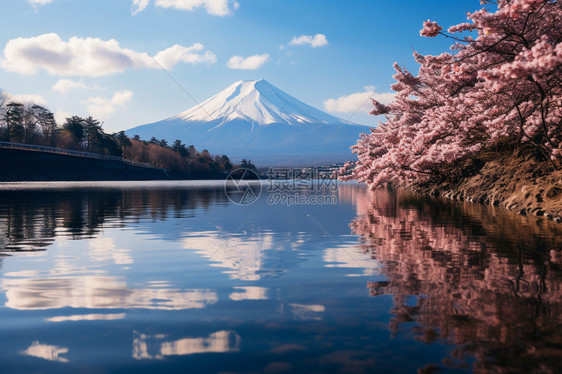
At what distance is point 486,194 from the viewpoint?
26.3 meters

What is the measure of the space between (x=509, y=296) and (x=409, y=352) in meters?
2.33

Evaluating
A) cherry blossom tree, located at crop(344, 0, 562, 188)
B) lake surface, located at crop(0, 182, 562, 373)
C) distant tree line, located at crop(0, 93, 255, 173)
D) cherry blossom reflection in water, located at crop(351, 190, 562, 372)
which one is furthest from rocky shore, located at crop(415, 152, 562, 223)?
distant tree line, located at crop(0, 93, 255, 173)

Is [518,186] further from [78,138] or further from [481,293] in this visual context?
[78,138]

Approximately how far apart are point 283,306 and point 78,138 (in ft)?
469

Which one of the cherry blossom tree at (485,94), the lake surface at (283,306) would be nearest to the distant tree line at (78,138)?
the cherry blossom tree at (485,94)

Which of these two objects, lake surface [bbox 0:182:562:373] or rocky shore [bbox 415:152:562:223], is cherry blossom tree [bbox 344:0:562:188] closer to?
rocky shore [bbox 415:152:562:223]

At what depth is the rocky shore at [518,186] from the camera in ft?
57.6

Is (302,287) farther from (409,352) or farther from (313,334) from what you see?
(409,352)

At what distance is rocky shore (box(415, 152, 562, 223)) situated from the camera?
1756cm

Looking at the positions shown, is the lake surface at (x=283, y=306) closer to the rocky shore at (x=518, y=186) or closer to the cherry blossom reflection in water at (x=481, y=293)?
the cherry blossom reflection in water at (x=481, y=293)

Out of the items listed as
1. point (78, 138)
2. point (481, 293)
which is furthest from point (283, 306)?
point (78, 138)

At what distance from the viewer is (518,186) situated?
74.3 feet

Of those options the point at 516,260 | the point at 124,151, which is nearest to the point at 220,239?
the point at 516,260

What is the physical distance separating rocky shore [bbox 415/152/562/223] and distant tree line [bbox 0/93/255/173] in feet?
374
